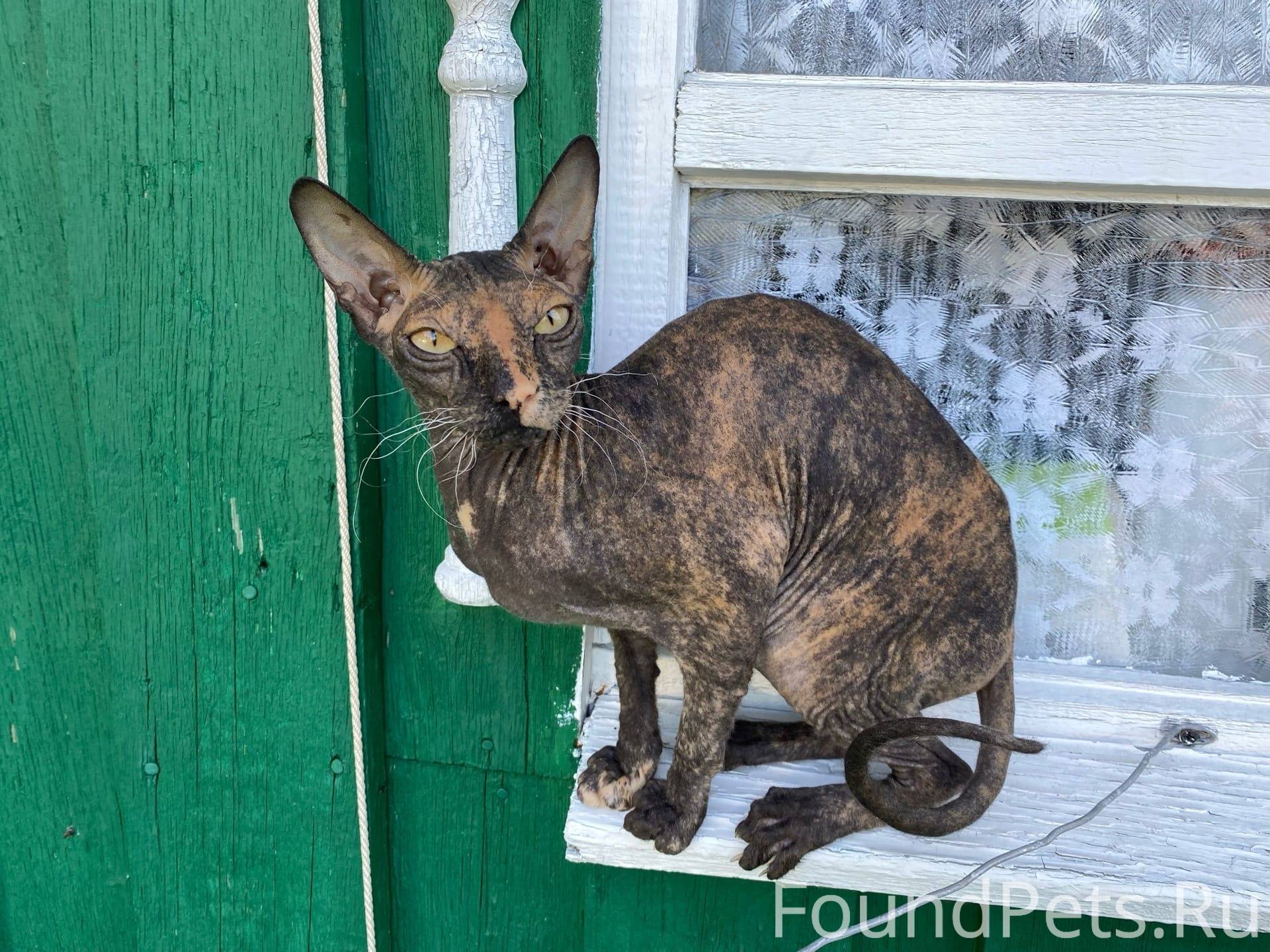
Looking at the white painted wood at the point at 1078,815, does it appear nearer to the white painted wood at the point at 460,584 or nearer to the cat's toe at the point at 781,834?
the cat's toe at the point at 781,834

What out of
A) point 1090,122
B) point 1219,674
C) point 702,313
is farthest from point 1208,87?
point 1219,674

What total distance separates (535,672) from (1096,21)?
1061mm

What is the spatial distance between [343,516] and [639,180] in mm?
540

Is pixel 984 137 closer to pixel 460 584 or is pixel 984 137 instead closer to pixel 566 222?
pixel 566 222

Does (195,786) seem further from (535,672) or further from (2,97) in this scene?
(2,97)

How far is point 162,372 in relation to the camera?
1297mm

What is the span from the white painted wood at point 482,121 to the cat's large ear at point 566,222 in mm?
169

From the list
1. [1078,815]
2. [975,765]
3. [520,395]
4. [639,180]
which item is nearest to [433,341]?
[520,395]

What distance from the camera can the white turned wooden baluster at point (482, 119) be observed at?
3.55 ft

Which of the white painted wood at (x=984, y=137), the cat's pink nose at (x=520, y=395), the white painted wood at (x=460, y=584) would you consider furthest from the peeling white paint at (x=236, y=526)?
the white painted wood at (x=984, y=137)

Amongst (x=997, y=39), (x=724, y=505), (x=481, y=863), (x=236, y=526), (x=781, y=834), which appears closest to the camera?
(x=724, y=505)

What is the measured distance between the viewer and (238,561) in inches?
52.9

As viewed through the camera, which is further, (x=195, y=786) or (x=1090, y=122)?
(x=195, y=786)

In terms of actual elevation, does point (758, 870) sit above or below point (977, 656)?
below
